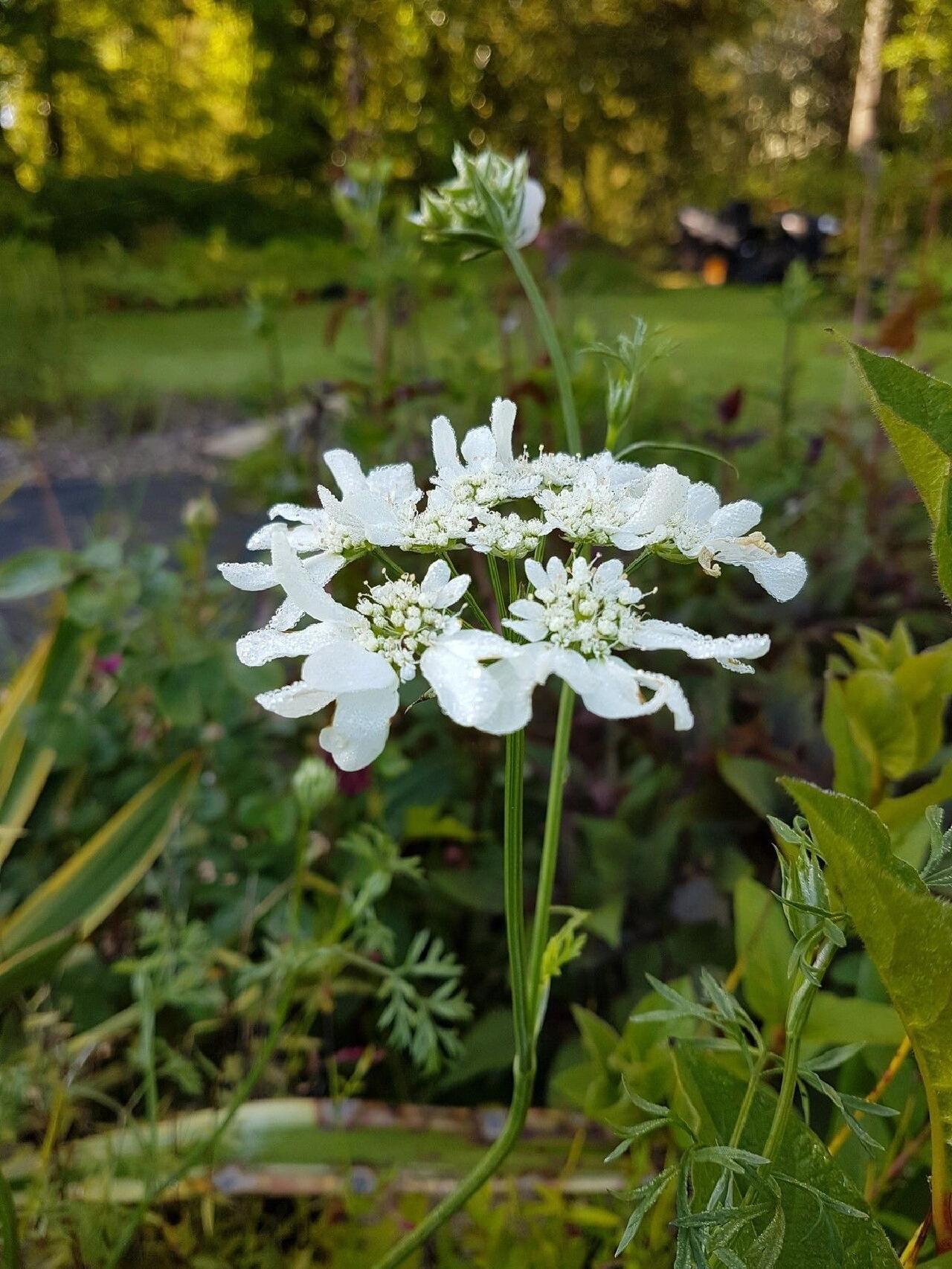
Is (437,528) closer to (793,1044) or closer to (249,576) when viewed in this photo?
(249,576)

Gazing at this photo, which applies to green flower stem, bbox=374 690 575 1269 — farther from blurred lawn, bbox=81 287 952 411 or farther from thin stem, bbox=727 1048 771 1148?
blurred lawn, bbox=81 287 952 411

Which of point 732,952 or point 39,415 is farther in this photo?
point 39,415

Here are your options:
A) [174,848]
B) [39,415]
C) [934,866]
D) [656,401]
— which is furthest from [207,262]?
[934,866]

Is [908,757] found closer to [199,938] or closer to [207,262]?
[199,938]

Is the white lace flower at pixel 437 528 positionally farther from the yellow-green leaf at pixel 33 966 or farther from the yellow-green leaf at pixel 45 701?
the yellow-green leaf at pixel 45 701

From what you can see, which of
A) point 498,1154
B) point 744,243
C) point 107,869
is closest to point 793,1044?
point 498,1154

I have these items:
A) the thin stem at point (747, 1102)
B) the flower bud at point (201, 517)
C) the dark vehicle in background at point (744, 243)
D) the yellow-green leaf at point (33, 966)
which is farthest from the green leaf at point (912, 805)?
the dark vehicle in background at point (744, 243)
